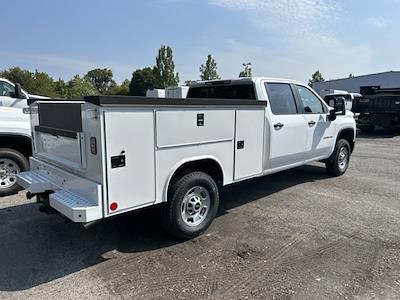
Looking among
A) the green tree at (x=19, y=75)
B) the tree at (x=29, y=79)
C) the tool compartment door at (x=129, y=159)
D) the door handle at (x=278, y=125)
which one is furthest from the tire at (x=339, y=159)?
the green tree at (x=19, y=75)

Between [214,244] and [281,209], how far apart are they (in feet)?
5.58

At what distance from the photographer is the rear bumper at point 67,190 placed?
3.28 m

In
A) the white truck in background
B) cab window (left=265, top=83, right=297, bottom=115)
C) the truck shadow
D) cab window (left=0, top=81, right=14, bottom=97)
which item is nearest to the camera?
→ the truck shadow

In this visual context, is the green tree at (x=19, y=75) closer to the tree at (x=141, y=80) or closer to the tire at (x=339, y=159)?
the tree at (x=141, y=80)

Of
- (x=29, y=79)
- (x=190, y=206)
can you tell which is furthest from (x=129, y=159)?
(x=29, y=79)

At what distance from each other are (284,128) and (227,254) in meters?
2.45

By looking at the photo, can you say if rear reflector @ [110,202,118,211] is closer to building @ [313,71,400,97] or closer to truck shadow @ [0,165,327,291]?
truck shadow @ [0,165,327,291]

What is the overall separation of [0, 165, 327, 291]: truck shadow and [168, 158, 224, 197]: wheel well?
533 millimetres

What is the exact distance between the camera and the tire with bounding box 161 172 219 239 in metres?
3.94

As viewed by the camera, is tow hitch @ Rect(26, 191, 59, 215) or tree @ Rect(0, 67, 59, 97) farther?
tree @ Rect(0, 67, 59, 97)

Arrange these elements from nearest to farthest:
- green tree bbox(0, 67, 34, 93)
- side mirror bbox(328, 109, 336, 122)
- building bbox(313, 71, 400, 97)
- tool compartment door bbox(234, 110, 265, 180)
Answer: tool compartment door bbox(234, 110, 265, 180) < side mirror bbox(328, 109, 336, 122) < building bbox(313, 71, 400, 97) < green tree bbox(0, 67, 34, 93)

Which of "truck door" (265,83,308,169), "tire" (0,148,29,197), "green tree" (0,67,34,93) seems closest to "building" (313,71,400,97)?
"truck door" (265,83,308,169)

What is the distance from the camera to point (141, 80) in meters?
71.6

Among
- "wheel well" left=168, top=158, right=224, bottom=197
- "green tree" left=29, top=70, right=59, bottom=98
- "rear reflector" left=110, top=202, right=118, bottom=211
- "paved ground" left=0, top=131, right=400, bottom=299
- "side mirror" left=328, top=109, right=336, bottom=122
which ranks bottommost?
"paved ground" left=0, top=131, right=400, bottom=299
